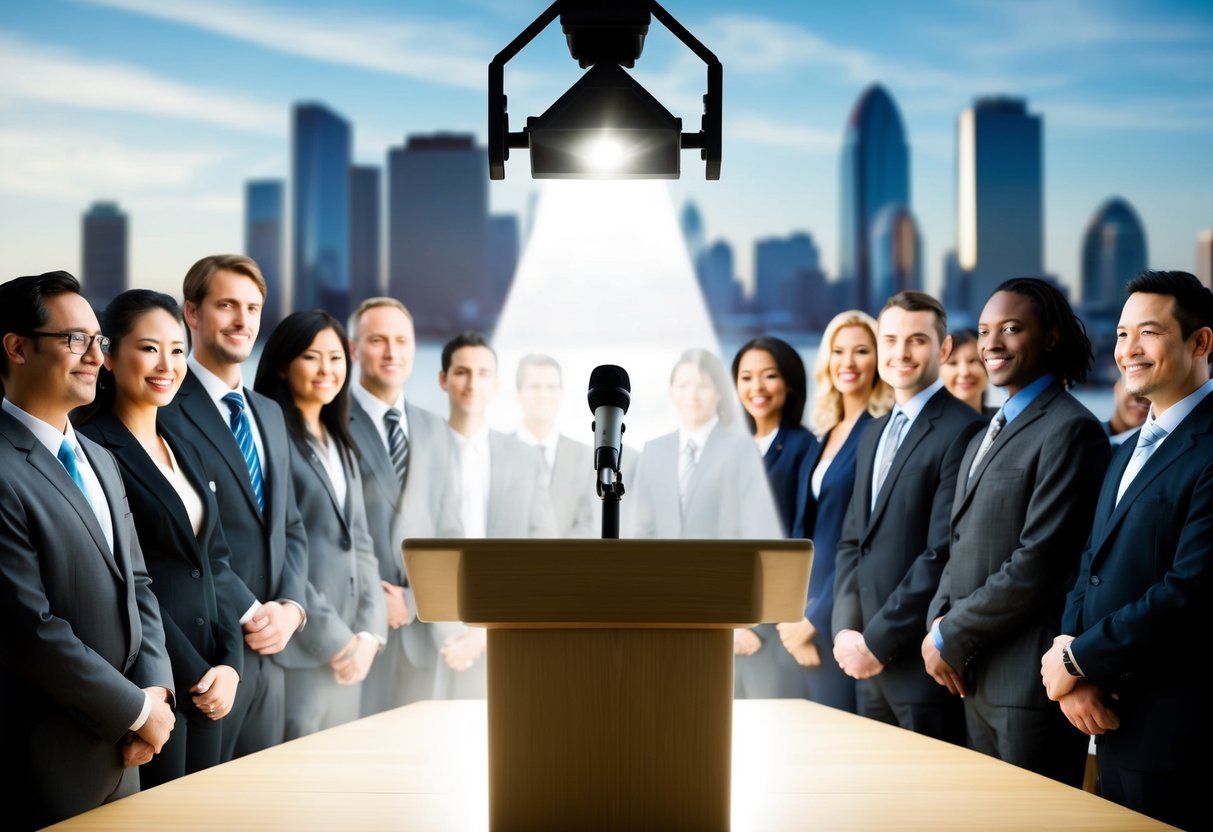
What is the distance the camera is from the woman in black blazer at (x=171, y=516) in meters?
2.99

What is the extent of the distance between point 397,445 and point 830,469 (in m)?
1.58

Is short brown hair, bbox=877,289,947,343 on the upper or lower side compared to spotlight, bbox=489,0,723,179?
lower

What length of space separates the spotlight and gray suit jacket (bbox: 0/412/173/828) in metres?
1.25

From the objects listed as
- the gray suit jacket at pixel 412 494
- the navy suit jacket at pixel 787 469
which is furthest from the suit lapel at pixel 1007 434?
the gray suit jacket at pixel 412 494

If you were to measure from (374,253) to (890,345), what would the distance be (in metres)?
3.53

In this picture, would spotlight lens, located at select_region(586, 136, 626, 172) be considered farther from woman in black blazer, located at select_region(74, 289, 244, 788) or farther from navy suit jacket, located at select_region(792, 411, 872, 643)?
navy suit jacket, located at select_region(792, 411, 872, 643)

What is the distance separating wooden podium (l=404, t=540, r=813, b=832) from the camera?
136 centimetres

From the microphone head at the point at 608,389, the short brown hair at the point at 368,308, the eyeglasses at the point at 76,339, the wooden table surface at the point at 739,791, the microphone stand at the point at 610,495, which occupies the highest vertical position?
the short brown hair at the point at 368,308

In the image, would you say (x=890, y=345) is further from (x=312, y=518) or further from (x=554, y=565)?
(x=554, y=565)

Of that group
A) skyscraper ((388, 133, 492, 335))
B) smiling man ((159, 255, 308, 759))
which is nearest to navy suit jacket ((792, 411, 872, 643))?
smiling man ((159, 255, 308, 759))

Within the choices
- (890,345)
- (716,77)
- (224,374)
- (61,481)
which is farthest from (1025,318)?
(61,481)

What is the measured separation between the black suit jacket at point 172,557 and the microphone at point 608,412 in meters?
1.84

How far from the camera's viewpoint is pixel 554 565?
4.40ft

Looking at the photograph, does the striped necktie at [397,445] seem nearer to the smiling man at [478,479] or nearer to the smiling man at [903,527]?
the smiling man at [478,479]
